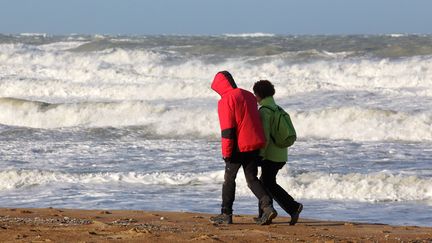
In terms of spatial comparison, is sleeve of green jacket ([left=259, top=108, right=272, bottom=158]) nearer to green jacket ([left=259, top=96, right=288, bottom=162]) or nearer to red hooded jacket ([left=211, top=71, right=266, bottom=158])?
green jacket ([left=259, top=96, right=288, bottom=162])

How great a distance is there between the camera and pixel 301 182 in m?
12.8

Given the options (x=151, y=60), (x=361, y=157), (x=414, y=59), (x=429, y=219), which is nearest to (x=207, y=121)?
(x=361, y=157)

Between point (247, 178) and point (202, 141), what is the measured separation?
35.7 ft

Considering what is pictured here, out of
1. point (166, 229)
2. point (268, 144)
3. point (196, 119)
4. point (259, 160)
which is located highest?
point (268, 144)

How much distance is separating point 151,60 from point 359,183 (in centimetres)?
3428

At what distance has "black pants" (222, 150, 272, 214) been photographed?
848cm

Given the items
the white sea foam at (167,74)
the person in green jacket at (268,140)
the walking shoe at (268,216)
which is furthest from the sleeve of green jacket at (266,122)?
the white sea foam at (167,74)

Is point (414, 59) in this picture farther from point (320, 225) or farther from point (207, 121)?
point (320, 225)

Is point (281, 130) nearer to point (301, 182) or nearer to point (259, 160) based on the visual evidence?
point (259, 160)

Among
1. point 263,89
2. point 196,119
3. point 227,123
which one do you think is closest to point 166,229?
point 227,123

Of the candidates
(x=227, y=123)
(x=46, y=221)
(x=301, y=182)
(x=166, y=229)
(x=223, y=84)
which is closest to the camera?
(x=166, y=229)

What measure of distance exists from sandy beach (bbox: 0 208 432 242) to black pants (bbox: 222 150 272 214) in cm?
23

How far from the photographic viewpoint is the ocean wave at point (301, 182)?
12195mm

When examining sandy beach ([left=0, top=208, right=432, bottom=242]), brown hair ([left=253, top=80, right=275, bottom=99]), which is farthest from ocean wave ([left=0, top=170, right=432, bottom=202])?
brown hair ([left=253, top=80, right=275, bottom=99])
